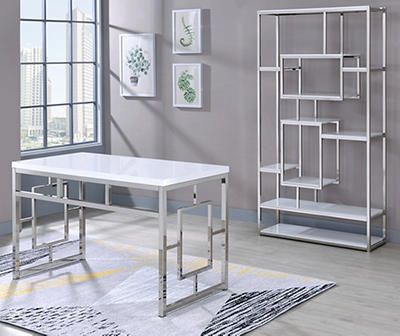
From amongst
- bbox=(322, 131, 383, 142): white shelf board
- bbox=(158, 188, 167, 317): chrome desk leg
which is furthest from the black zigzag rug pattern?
bbox=(322, 131, 383, 142): white shelf board

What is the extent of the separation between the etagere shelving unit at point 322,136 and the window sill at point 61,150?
79.7 inches

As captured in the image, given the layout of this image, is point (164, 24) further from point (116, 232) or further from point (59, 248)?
point (59, 248)

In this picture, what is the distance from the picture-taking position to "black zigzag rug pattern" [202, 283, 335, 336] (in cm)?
445

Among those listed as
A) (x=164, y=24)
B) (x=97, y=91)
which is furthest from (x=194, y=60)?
(x=97, y=91)

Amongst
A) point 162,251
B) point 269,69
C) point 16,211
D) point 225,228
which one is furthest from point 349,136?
point 16,211

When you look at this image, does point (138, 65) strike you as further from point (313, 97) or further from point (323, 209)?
point (323, 209)

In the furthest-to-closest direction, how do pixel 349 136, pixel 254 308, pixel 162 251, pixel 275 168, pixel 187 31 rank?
pixel 187 31 < pixel 275 168 < pixel 349 136 < pixel 254 308 < pixel 162 251

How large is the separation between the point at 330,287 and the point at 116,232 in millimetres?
2370

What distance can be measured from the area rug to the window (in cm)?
209

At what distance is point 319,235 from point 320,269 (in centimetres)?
90

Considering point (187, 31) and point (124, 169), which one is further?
point (187, 31)

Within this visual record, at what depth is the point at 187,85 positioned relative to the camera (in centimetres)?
763

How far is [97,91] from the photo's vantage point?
8344 millimetres

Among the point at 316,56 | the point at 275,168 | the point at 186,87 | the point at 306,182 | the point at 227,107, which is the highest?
the point at 316,56
